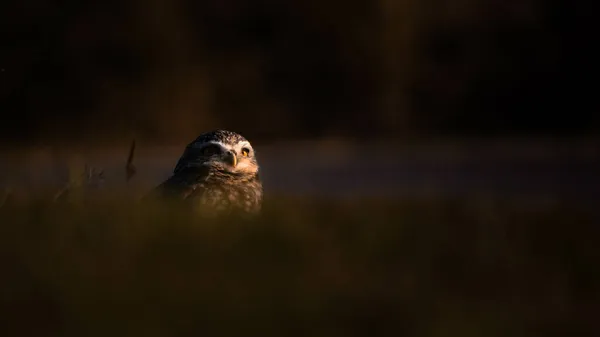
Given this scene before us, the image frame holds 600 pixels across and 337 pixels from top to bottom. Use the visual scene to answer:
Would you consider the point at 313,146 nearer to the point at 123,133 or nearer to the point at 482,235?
the point at 123,133

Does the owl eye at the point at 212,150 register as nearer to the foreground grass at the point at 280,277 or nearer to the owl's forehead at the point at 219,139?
the owl's forehead at the point at 219,139

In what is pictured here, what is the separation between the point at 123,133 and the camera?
1688 centimetres

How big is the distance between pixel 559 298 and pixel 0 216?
71.1 inches

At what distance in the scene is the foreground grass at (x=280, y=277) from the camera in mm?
2273

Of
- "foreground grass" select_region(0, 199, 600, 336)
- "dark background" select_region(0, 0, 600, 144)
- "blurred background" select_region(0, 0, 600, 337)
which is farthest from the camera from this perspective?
"dark background" select_region(0, 0, 600, 144)

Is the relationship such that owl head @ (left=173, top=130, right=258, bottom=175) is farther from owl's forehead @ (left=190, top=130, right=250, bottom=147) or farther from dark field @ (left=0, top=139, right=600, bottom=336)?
dark field @ (left=0, top=139, right=600, bottom=336)

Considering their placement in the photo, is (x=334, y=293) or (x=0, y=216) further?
(x=0, y=216)

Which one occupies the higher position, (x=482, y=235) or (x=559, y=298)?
(x=482, y=235)

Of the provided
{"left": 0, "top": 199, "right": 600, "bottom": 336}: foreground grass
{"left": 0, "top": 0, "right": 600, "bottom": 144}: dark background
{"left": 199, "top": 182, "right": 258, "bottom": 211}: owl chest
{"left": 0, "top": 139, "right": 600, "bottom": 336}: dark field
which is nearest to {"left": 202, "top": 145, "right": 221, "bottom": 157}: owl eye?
{"left": 199, "top": 182, "right": 258, "bottom": 211}: owl chest

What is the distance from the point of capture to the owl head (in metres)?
5.39

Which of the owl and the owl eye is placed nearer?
the owl

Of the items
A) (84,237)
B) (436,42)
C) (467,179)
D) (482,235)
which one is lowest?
(84,237)

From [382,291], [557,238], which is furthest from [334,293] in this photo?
[557,238]

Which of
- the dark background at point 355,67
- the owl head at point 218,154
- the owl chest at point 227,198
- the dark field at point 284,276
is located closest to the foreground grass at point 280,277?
the dark field at point 284,276
